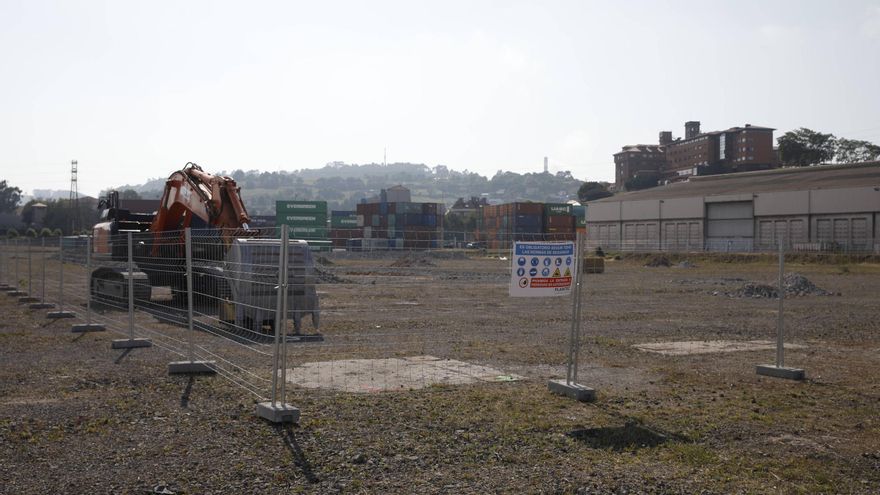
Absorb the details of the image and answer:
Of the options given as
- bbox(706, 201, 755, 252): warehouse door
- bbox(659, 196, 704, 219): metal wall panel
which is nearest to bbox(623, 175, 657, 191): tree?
bbox(659, 196, 704, 219): metal wall panel

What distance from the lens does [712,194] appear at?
77625 mm

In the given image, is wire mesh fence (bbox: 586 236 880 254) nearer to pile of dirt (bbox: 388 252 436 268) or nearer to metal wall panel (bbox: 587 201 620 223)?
metal wall panel (bbox: 587 201 620 223)

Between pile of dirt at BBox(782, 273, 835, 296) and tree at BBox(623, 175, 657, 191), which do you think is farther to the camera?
tree at BBox(623, 175, 657, 191)

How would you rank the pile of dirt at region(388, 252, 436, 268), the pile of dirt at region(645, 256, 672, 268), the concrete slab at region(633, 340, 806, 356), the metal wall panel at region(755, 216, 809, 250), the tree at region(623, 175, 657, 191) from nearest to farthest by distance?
the pile of dirt at region(388, 252, 436, 268)
the concrete slab at region(633, 340, 806, 356)
the pile of dirt at region(645, 256, 672, 268)
the metal wall panel at region(755, 216, 809, 250)
the tree at region(623, 175, 657, 191)

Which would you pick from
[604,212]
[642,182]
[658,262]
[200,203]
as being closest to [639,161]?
[642,182]

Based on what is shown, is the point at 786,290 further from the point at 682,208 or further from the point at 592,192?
the point at 592,192

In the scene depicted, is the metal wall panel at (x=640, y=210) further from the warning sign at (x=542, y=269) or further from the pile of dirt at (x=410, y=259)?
the warning sign at (x=542, y=269)

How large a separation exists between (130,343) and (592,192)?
153057 millimetres

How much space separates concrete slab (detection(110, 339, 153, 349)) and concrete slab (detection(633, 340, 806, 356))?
850 centimetres

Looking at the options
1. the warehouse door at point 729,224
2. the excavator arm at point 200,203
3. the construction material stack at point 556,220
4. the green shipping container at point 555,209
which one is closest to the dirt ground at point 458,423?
the excavator arm at point 200,203

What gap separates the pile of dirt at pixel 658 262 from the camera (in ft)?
192

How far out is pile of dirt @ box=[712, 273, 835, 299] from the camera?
1147 inches

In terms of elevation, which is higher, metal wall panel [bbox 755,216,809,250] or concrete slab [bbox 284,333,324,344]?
metal wall panel [bbox 755,216,809,250]

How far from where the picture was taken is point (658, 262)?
5888 centimetres
